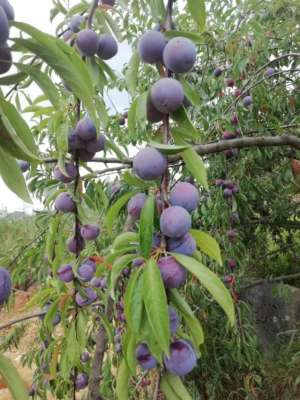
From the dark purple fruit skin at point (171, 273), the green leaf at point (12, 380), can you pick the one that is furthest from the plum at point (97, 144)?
the green leaf at point (12, 380)

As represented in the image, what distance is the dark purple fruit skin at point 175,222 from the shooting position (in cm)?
52

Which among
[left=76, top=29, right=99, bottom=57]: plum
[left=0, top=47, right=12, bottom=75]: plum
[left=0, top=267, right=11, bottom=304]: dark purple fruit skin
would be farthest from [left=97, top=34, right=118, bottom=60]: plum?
[left=0, top=267, right=11, bottom=304]: dark purple fruit skin

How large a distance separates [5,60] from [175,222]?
0.26m

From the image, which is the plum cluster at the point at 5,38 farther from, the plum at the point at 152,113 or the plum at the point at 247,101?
the plum at the point at 247,101

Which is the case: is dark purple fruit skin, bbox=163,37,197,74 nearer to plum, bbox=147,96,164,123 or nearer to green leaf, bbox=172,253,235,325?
plum, bbox=147,96,164,123

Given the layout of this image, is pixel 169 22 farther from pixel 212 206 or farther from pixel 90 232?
pixel 212 206

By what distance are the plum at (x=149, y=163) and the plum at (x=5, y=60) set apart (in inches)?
7.7

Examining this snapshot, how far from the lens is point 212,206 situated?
1995mm

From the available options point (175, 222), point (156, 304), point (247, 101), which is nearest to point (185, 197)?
point (175, 222)

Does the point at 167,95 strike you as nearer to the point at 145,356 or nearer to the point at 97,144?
the point at 97,144

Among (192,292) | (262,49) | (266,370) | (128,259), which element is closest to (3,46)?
(128,259)

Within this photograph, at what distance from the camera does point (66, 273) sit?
0.90 metres

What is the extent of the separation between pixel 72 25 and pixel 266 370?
8.00ft

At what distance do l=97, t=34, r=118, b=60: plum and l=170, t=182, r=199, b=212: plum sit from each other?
0.36 m
